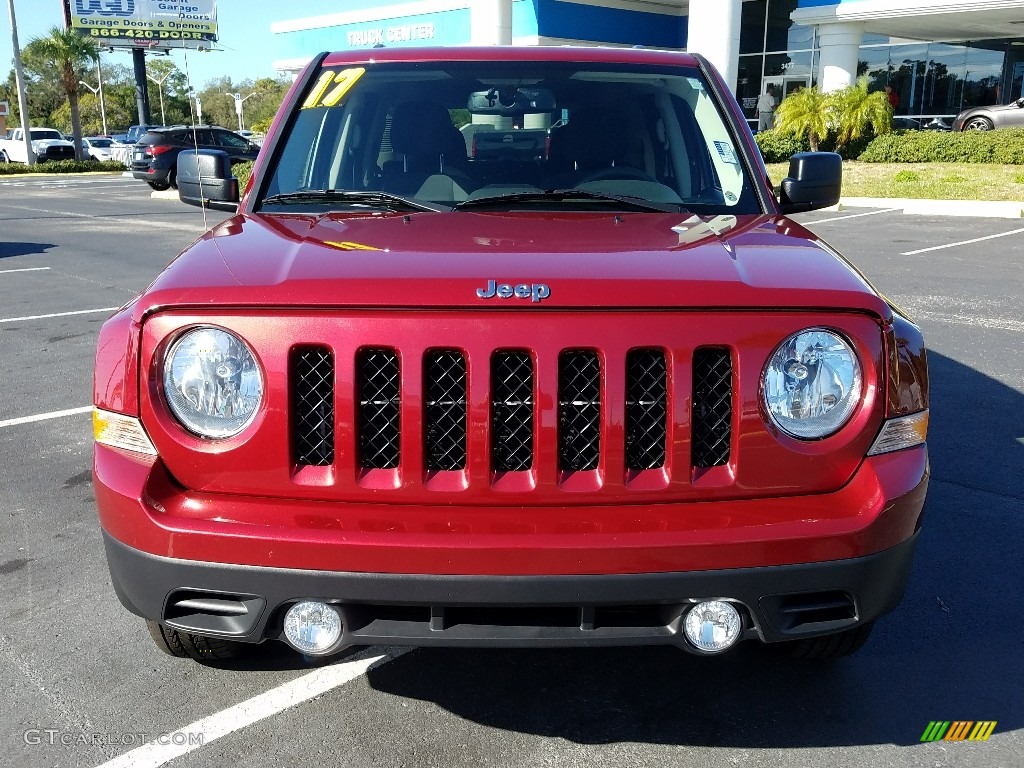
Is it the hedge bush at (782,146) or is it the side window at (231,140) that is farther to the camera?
the side window at (231,140)

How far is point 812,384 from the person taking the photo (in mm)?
2229

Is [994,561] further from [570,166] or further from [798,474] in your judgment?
[570,166]

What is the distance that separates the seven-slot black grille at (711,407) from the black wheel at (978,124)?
2698 cm

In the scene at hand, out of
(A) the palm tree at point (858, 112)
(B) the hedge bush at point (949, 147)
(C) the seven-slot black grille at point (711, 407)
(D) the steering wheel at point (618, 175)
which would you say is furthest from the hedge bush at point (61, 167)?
(C) the seven-slot black grille at point (711, 407)

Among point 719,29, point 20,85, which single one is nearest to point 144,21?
point 20,85

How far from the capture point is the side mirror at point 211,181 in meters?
3.76

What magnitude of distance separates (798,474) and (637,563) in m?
0.44

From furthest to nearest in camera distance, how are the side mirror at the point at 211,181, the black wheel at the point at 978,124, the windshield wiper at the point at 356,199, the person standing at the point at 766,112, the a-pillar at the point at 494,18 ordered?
the person standing at the point at 766,112 → the black wheel at the point at 978,124 → the a-pillar at the point at 494,18 → the side mirror at the point at 211,181 → the windshield wiper at the point at 356,199

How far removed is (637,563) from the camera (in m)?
2.09

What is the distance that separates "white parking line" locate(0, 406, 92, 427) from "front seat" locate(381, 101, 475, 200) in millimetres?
2965

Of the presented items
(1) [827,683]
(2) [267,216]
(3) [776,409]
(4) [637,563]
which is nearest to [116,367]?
(2) [267,216]

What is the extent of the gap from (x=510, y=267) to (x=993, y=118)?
27423mm

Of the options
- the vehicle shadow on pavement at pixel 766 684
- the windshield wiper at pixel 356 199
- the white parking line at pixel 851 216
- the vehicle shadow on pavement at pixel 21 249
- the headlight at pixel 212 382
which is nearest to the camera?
the headlight at pixel 212 382

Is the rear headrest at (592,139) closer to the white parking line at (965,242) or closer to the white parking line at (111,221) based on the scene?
the white parking line at (965,242)
